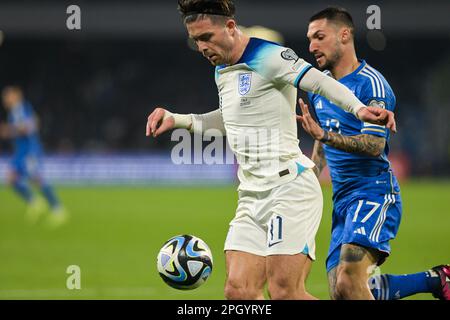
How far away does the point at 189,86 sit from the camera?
30.1 meters

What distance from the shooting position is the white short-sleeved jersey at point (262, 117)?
504 cm

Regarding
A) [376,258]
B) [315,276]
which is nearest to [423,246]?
[315,276]

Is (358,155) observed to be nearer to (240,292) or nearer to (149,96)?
(240,292)

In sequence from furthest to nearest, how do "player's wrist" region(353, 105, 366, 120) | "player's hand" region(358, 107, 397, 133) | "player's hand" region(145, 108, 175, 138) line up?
"player's hand" region(145, 108, 175, 138)
"player's wrist" region(353, 105, 366, 120)
"player's hand" region(358, 107, 397, 133)

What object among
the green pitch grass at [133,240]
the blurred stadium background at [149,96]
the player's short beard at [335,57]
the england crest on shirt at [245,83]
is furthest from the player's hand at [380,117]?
the blurred stadium background at [149,96]

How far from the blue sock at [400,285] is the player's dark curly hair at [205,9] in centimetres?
218

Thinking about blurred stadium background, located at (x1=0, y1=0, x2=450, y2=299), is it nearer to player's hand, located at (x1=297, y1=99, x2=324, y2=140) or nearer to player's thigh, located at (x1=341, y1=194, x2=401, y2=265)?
player's thigh, located at (x1=341, y1=194, x2=401, y2=265)

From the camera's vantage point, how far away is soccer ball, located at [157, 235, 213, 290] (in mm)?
5281

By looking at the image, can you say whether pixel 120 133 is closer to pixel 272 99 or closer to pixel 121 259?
pixel 121 259

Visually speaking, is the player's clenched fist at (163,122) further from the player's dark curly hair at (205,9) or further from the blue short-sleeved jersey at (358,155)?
the blue short-sleeved jersey at (358,155)

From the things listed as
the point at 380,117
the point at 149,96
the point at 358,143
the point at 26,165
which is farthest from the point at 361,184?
the point at 149,96

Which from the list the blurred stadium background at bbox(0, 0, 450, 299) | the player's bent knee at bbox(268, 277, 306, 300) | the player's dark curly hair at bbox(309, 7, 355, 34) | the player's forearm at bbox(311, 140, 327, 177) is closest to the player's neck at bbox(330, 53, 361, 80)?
the player's dark curly hair at bbox(309, 7, 355, 34)

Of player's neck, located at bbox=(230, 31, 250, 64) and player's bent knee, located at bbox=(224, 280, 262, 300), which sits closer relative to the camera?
player's bent knee, located at bbox=(224, 280, 262, 300)
